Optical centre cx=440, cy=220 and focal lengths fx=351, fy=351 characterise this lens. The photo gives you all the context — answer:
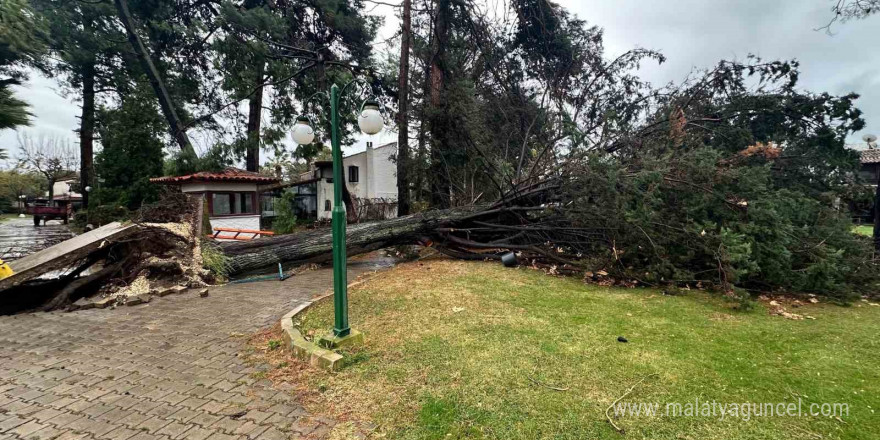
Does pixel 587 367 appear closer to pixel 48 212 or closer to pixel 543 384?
pixel 543 384

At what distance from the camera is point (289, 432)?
2213 mm

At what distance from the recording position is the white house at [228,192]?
1401cm

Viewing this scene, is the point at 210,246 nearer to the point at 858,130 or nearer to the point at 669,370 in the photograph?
the point at 669,370

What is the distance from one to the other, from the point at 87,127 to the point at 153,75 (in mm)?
7637

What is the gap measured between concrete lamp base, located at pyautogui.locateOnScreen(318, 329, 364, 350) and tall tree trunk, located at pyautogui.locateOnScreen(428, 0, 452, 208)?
24.4 feet

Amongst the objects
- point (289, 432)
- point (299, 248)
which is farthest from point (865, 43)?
point (299, 248)

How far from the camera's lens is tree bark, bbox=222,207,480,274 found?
719 centimetres

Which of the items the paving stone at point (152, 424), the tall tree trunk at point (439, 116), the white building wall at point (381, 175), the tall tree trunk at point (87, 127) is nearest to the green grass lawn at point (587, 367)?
the paving stone at point (152, 424)

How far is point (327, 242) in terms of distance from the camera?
298 inches

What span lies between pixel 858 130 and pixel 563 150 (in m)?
5.21

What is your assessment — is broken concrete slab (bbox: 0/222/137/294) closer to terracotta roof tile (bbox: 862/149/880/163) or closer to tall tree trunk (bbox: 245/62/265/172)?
tall tree trunk (bbox: 245/62/265/172)

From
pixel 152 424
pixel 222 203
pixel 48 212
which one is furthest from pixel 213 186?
pixel 48 212

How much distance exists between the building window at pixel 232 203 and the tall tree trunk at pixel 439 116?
30.4ft

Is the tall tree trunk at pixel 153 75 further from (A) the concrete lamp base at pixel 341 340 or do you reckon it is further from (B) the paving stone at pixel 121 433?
(B) the paving stone at pixel 121 433
